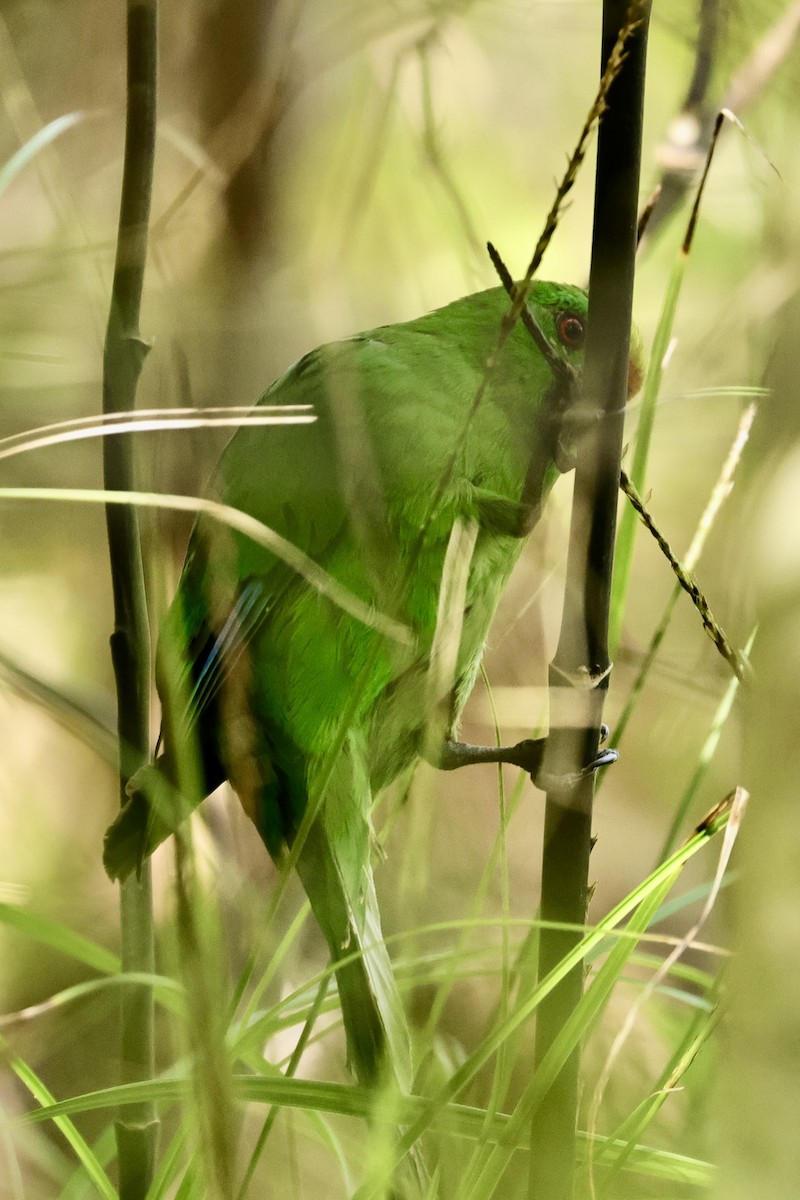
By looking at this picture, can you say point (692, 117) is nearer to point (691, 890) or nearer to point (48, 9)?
point (48, 9)

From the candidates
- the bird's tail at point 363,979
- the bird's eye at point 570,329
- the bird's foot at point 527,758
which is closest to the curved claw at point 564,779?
the bird's foot at point 527,758

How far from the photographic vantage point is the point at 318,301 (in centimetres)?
55

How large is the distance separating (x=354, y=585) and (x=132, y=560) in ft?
0.42

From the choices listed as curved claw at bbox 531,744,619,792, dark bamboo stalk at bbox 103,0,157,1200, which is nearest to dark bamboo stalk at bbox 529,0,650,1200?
curved claw at bbox 531,744,619,792

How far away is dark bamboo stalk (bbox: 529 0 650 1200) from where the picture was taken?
441 millimetres

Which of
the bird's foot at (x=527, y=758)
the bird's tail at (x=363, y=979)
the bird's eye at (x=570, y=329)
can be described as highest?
the bird's eye at (x=570, y=329)

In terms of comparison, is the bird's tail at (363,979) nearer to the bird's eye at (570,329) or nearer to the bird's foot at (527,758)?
the bird's foot at (527,758)

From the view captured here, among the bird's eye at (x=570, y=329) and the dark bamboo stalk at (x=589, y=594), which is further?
the bird's eye at (x=570, y=329)

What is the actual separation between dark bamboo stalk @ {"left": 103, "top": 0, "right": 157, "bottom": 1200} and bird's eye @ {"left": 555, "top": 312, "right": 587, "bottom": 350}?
0.82 feet

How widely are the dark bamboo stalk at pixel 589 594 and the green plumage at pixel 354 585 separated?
8 centimetres

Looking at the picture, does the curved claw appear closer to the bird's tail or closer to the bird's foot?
the bird's foot

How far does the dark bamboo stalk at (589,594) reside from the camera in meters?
0.44

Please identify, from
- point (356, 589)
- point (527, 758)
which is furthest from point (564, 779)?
point (356, 589)

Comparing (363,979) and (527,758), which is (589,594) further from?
(363,979)
